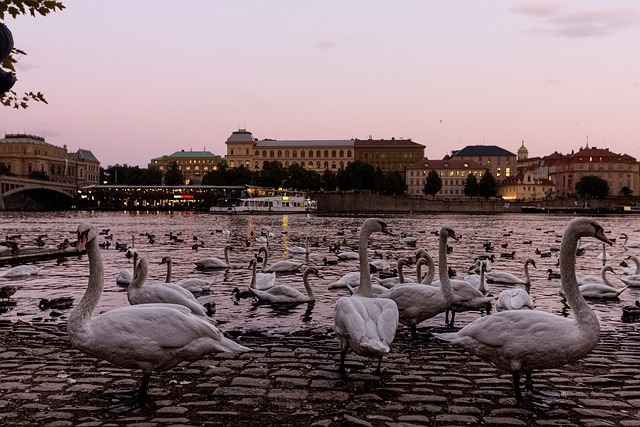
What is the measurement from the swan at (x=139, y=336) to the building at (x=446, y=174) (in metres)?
160

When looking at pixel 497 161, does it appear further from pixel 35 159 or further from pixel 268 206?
pixel 35 159

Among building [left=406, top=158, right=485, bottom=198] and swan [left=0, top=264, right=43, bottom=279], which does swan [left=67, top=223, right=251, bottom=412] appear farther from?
building [left=406, top=158, right=485, bottom=198]

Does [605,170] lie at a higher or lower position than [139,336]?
higher

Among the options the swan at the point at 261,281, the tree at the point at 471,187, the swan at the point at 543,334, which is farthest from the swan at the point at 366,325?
the tree at the point at 471,187

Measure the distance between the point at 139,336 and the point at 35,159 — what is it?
596 ft

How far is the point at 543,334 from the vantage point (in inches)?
209

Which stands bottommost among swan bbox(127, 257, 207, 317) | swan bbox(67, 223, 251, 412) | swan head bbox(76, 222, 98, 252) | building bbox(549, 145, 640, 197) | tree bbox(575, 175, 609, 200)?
swan bbox(127, 257, 207, 317)

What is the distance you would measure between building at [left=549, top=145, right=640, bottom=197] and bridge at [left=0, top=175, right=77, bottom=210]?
127 metres

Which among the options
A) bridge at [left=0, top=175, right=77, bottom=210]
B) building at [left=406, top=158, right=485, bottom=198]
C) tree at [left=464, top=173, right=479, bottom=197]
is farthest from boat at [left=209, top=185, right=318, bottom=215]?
building at [left=406, top=158, right=485, bottom=198]

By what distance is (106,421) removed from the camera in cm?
495

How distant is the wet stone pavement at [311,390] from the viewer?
5016 mm

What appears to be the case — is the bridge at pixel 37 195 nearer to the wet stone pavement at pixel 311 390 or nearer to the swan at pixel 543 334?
the wet stone pavement at pixel 311 390

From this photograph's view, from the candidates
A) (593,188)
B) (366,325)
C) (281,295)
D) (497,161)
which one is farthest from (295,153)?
(366,325)

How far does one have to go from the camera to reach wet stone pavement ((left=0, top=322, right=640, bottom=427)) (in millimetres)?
5016
